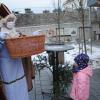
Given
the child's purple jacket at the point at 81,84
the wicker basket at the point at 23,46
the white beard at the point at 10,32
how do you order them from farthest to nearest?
the child's purple jacket at the point at 81,84 → the white beard at the point at 10,32 → the wicker basket at the point at 23,46

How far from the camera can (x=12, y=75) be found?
12.0 feet

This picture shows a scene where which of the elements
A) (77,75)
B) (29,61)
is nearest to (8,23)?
(29,61)

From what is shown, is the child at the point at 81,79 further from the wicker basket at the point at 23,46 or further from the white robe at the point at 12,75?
the wicker basket at the point at 23,46

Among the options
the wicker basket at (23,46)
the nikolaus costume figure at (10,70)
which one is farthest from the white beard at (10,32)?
the wicker basket at (23,46)

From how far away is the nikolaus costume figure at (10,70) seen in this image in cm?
360

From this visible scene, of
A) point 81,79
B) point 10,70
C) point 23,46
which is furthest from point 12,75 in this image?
point 81,79

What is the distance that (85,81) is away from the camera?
4.95 metres

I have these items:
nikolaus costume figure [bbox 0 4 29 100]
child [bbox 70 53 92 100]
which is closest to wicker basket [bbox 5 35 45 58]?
nikolaus costume figure [bbox 0 4 29 100]

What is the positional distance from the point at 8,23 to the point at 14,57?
1.29 ft

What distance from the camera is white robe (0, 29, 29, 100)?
3603 millimetres

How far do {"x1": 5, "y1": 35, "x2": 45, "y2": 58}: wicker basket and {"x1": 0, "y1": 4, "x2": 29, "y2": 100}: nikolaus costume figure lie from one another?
0.39 ft

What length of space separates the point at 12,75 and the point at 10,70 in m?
0.06

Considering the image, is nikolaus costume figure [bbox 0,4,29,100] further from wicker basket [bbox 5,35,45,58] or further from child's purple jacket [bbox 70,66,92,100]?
child's purple jacket [bbox 70,66,92,100]

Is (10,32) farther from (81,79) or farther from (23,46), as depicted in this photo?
(81,79)
